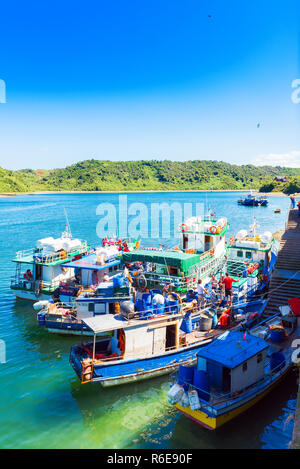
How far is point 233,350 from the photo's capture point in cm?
1115

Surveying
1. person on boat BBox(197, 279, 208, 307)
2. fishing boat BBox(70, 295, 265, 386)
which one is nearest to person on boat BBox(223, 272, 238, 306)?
person on boat BBox(197, 279, 208, 307)

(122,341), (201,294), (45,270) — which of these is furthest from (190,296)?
(45,270)

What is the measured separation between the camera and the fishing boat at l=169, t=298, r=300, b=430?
1034cm

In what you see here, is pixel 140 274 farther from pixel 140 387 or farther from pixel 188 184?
pixel 188 184

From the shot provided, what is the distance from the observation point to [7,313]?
2239 centimetres

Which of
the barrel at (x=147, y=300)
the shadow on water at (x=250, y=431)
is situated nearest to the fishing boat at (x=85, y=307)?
the barrel at (x=147, y=300)

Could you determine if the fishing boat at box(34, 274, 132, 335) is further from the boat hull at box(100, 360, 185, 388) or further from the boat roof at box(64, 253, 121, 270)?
the boat hull at box(100, 360, 185, 388)

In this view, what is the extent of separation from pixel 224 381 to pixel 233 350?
1.07 meters

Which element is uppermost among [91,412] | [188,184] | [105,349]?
[188,184]

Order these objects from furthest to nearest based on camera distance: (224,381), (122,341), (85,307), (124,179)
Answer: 1. (124,179)
2. (85,307)
3. (122,341)
4. (224,381)

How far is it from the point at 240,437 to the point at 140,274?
10117 millimetres

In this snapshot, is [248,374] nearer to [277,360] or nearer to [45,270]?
[277,360]

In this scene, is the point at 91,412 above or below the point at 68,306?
below
